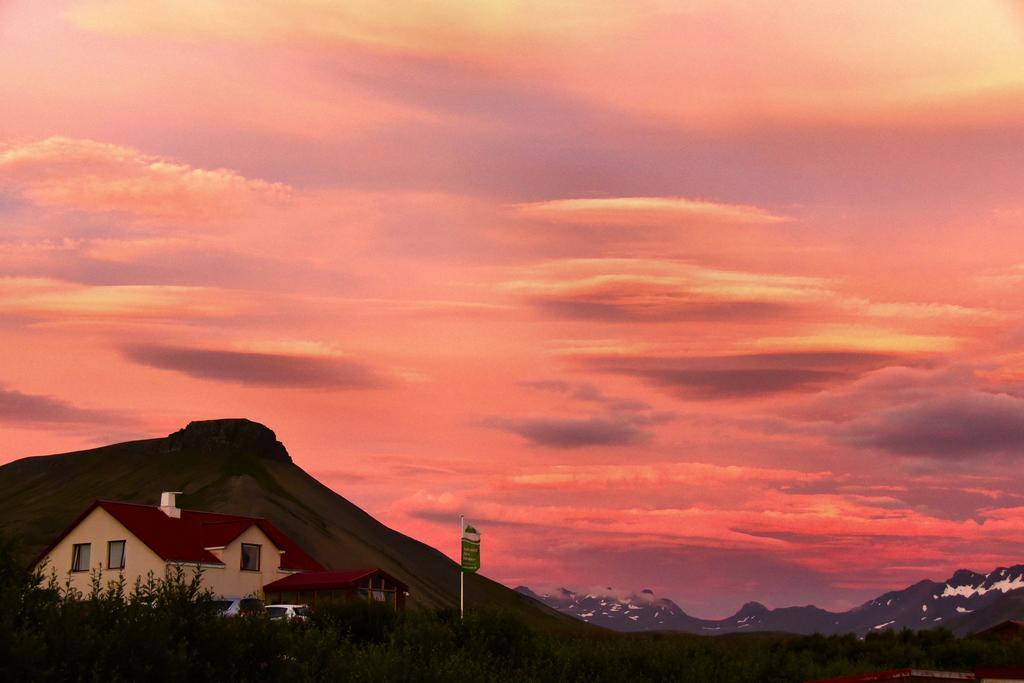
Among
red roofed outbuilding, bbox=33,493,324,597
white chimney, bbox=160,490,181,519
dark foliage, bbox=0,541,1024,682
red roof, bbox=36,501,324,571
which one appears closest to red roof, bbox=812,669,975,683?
dark foliage, bbox=0,541,1024,682

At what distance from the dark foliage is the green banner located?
333 inches

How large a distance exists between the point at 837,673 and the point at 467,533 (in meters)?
23.5

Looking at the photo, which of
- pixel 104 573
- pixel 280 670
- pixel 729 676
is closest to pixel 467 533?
pixel 729 676

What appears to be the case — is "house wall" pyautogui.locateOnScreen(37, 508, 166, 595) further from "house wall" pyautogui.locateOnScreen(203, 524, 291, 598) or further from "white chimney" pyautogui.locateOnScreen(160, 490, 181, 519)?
"white chimney" pyautogui.locateOnScreen(160, 490, 181, 519)

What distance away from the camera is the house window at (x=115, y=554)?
7850cm

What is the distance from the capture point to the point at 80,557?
262ft

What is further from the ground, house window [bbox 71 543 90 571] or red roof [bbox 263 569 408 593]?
house window [bbox 71 543 90 571]

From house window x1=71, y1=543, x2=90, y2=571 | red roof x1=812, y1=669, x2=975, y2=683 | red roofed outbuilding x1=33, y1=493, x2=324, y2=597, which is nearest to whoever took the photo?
red roof x1=812, y1=669, x2=975, y2=683

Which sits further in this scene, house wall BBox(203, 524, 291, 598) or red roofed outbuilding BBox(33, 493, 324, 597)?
house wall BBox(203, 524, 291, 598)

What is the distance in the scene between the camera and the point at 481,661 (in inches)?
1629

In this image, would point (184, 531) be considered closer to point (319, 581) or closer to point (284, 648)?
point (319, 581)

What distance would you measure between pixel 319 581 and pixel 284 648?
5177cm

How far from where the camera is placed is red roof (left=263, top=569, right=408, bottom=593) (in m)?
77.2

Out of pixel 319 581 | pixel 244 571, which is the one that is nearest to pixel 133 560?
pixel 244 571
